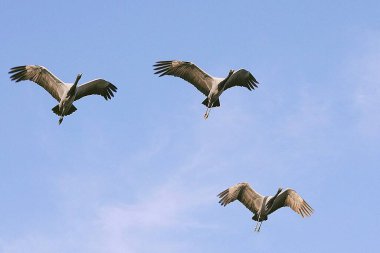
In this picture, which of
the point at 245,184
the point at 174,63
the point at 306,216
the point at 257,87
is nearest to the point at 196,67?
the point at 174,63

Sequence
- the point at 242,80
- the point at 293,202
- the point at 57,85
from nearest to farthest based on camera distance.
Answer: the point at 293,202
the point at 57,85
the point at 242,80

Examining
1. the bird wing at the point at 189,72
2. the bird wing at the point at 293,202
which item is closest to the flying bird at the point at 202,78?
the bird wing at the point at 189,72

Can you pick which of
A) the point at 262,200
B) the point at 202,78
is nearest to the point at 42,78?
the point at 202,78

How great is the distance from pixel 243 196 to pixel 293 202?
1.86m

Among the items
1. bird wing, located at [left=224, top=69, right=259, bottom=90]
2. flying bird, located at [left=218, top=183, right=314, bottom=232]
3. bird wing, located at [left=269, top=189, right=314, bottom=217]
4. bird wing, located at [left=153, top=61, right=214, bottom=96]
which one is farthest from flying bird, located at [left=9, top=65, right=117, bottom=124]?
bird wing, located at [left=269, top=189, right=314, bottom=217]

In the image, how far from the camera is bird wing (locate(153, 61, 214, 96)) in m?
28.8

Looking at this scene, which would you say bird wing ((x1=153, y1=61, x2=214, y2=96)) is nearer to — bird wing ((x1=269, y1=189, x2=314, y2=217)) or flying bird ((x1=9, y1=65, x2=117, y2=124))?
flying bird ((x1=9, y1=65, x2=117, y2=124))

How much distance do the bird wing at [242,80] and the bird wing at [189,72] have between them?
0.83 metres

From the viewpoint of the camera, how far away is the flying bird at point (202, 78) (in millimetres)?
28734

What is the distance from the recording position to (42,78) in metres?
28.8

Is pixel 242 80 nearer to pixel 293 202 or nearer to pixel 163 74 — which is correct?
pixel 163 74

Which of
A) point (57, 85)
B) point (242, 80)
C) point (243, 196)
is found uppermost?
point (242, 80)

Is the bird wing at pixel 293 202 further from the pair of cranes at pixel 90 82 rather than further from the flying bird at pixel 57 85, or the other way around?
the flying bird at pixel 57 85

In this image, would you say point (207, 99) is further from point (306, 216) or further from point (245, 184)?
point (306, 216)
